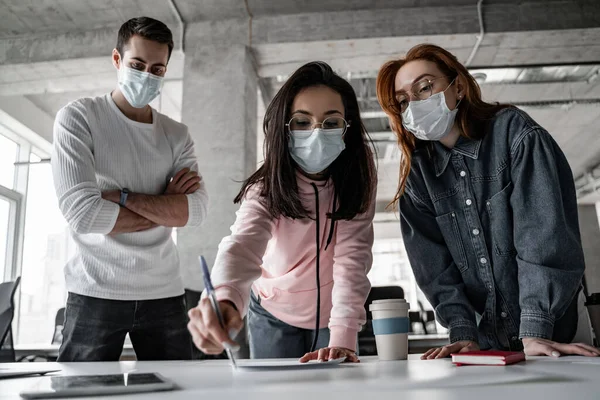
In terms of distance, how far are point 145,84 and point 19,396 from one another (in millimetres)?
1487

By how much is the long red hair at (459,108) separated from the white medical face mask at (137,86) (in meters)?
0.84

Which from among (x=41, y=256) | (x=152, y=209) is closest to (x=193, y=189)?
(x=152, y=209)

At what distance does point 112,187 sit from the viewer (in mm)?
1722

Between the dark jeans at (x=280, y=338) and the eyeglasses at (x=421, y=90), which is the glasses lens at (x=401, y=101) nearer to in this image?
Result: the eyeglasses at (x=421, y=90)

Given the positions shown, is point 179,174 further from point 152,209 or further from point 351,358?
point 351,358

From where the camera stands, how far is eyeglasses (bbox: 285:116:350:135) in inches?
55.7

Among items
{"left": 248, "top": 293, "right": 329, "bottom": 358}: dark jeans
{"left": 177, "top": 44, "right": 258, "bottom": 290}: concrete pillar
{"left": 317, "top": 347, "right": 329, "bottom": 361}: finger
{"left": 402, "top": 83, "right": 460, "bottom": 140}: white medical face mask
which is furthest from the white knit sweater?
{"left": 177, "top": 44, "right": 258, "bottom": 290}: concrete pillar

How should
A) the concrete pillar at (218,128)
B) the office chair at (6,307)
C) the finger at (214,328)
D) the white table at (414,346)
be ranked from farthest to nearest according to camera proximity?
the concrete pillar at (218,128), the white table at (414,346), the office chair at (6,307), the finger at (214,328)

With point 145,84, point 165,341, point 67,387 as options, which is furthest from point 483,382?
point 145,84

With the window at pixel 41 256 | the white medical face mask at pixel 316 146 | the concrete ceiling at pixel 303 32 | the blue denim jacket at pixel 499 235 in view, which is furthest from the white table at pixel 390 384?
the window at pixel 41 256

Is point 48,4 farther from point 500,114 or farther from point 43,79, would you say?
point 500,114

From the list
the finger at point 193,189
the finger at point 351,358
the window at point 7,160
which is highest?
the window at point 7,160

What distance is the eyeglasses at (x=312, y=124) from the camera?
1414 mm

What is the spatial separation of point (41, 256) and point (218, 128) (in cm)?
417
